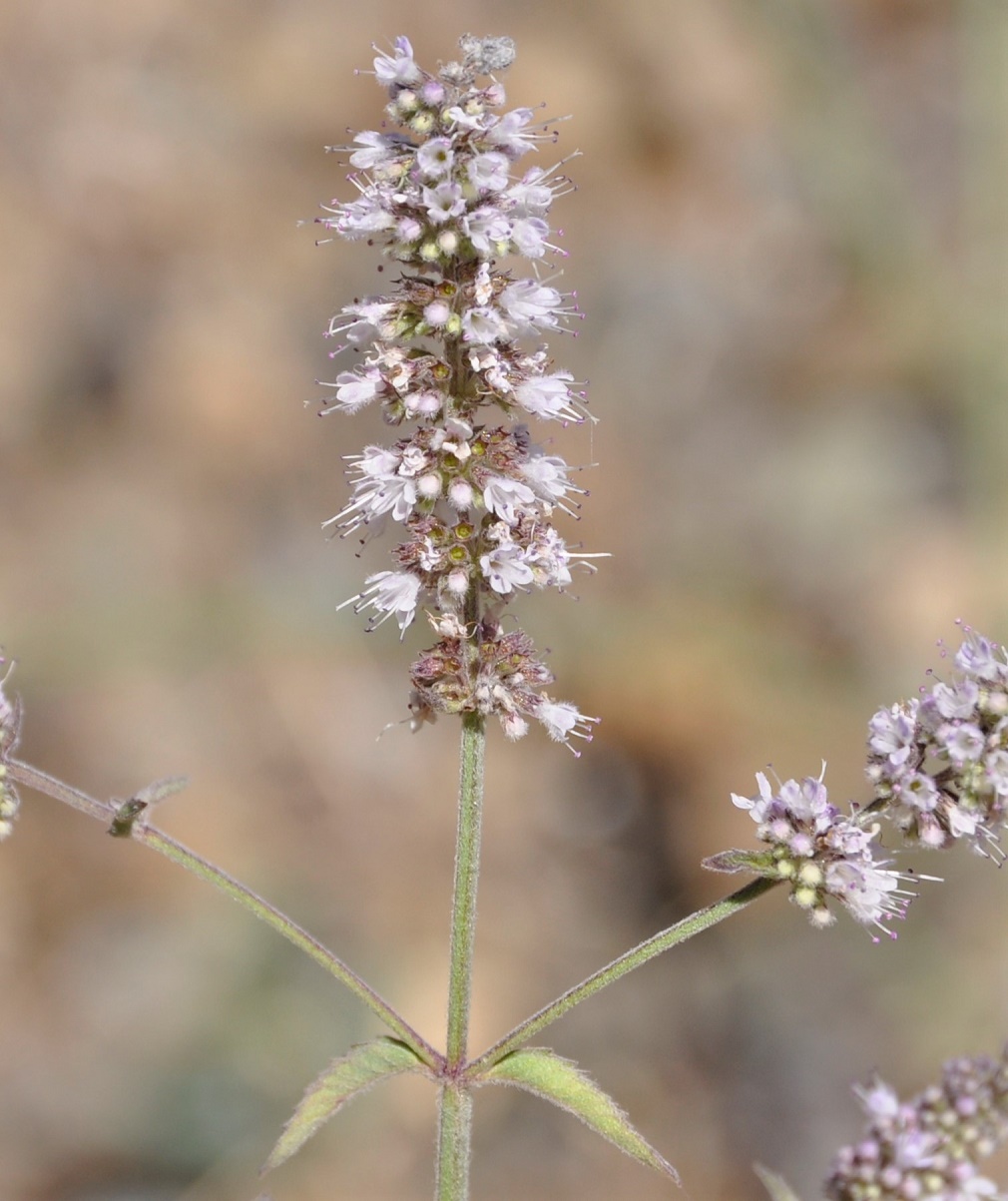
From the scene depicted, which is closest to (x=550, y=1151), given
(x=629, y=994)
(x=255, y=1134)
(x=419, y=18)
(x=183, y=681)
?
(x=629, y=994)

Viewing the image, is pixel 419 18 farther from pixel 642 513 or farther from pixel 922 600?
pixel 922 600

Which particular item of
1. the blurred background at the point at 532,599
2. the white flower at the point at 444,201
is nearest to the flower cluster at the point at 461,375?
the white flower at the point at 444,201

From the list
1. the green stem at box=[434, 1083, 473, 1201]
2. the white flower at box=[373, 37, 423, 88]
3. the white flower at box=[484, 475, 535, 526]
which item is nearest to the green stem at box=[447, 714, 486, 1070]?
the green stem at box=[434, 1083, 473, 1201]

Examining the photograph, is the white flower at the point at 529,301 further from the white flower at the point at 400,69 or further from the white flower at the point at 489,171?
the white flower at the point at 400,69

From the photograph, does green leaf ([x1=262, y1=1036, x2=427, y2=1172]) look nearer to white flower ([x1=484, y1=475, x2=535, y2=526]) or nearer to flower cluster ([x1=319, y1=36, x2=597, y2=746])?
flower cluster ([x1=319, y1=36, x2=597, y2=746])

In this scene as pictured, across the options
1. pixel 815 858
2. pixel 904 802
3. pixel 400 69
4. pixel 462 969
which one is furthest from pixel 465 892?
pixel 400 69
